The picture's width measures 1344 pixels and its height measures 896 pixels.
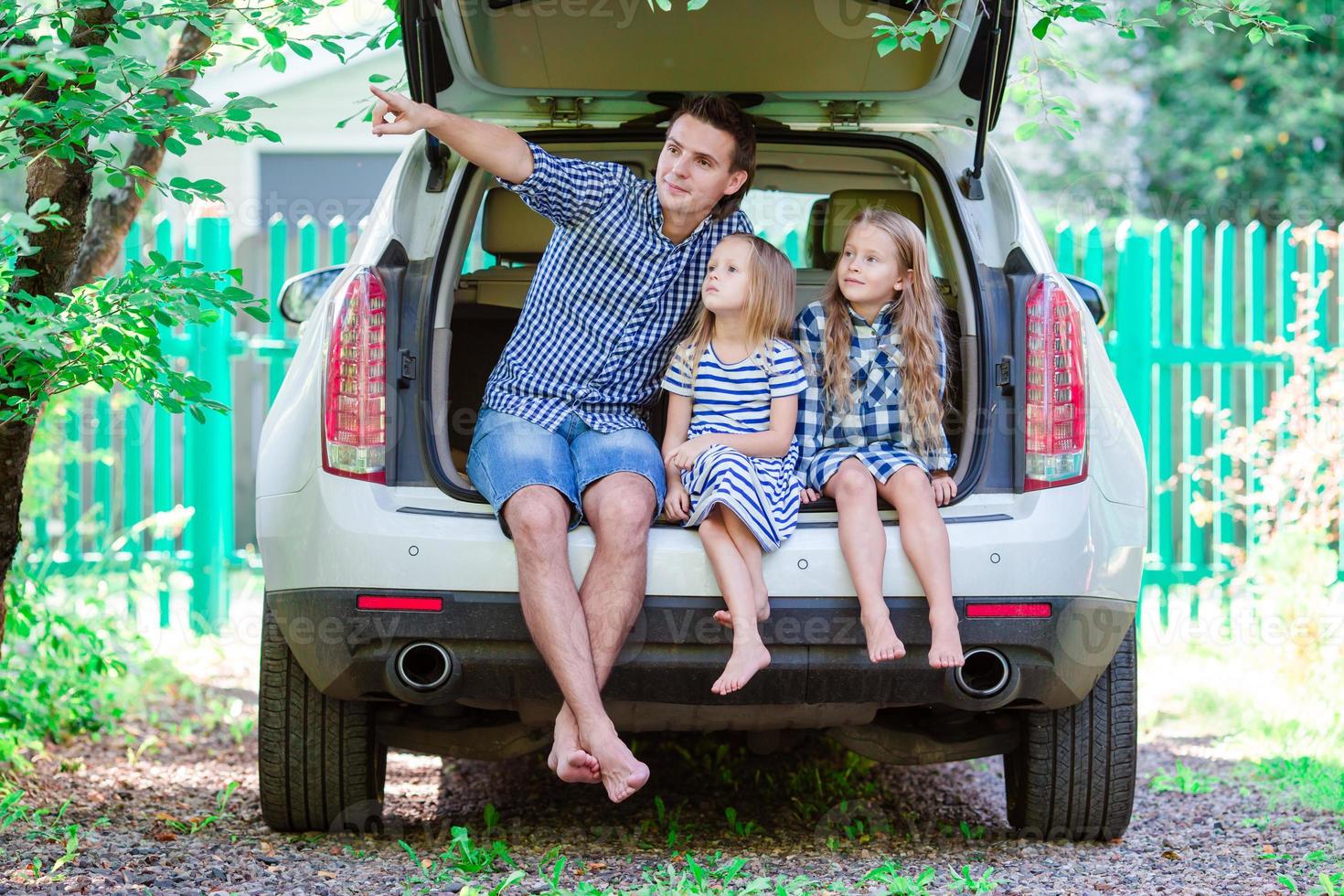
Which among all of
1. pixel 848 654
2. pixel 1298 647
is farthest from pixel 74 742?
pixel 1298 647

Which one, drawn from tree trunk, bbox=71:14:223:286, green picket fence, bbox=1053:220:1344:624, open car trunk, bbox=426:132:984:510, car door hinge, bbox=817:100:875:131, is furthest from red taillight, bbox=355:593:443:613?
green picket fence, bbox=1053:220:1344:624

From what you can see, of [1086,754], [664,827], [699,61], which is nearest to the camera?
[1086,754]

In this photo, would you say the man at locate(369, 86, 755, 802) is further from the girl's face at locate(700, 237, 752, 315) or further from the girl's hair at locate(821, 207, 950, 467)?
the girl's hair at locate(821, 207, 950, 467)

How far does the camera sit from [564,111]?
380 centimetres

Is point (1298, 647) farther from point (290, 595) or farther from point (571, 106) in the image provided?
point (290, 595)

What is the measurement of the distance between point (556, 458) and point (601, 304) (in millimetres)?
447

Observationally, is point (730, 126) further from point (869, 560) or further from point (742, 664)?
point (742, 664)

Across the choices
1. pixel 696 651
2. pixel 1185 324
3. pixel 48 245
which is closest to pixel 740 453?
pixel 696 651

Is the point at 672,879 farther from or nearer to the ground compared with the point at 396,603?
nearer to the ground

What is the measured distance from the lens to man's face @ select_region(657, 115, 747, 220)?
3.26 metres

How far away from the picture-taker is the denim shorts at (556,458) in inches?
115

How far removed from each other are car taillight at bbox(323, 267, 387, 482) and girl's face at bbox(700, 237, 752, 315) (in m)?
0.75

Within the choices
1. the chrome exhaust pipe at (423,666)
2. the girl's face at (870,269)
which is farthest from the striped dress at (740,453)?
the chrome exhaust pipe at (423,666)

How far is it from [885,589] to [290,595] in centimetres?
123
